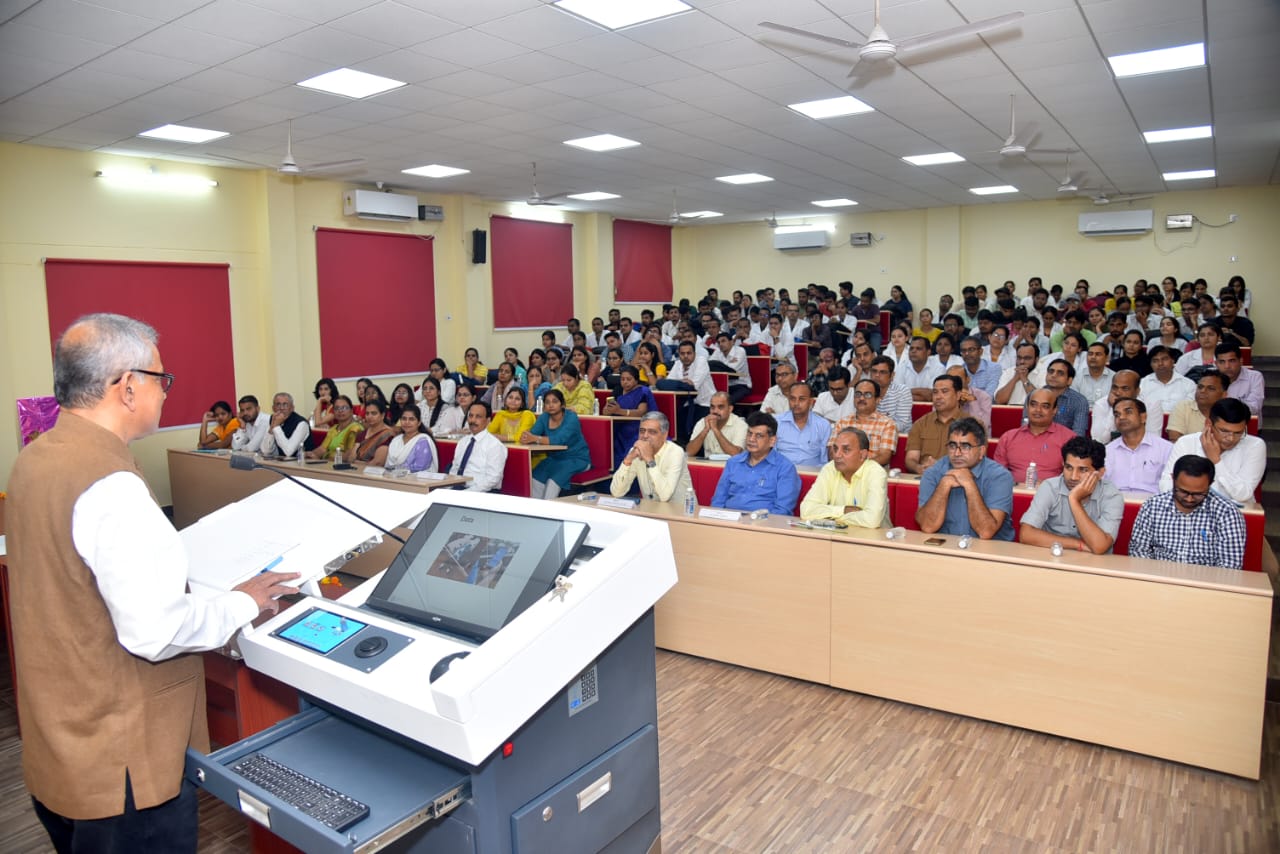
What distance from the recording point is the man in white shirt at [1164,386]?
6.00 m

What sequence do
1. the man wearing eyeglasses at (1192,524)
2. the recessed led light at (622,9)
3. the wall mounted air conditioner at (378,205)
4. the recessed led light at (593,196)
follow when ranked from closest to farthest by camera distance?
the man wearing eyeglasses at (1192,524) → the recessed led light at (622,9) → the wall mounted air conditioner at (378,205) → the recessed led light at (593,196)

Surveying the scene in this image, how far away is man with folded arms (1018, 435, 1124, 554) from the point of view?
11.3 feet

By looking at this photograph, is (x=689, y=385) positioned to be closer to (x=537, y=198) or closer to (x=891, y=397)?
(x=891, y=397)

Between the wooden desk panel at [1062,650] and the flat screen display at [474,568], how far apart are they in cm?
210

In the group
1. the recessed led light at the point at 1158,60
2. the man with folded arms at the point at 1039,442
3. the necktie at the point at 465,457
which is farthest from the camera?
the necktie at the point at 465,457

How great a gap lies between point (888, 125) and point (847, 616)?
517cm

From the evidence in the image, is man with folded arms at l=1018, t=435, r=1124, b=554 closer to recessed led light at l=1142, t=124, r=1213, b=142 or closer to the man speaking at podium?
the man speaking at podium

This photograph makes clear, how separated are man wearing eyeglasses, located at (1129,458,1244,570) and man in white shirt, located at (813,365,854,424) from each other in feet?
9.77

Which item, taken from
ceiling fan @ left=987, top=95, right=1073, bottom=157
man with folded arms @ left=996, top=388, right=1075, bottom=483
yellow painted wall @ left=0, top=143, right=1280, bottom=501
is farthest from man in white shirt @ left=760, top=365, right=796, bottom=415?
yellow painted wall @ left=0, top=143, right=1280, bottom=501

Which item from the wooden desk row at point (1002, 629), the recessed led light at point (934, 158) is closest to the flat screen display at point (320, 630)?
the wooden desk row at point (1002, 629)

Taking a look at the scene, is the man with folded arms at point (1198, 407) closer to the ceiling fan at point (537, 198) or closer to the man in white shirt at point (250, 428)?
the ceiling fan at point (537, 198)

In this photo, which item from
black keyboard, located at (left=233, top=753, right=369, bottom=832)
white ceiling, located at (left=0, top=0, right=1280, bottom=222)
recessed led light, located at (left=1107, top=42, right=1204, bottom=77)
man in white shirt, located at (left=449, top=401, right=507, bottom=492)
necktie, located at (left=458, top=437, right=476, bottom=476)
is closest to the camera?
black keyboard, located at (left=233, top=753, right=369, bottom=832)

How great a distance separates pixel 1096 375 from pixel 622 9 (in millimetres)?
4602

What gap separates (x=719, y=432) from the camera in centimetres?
572
